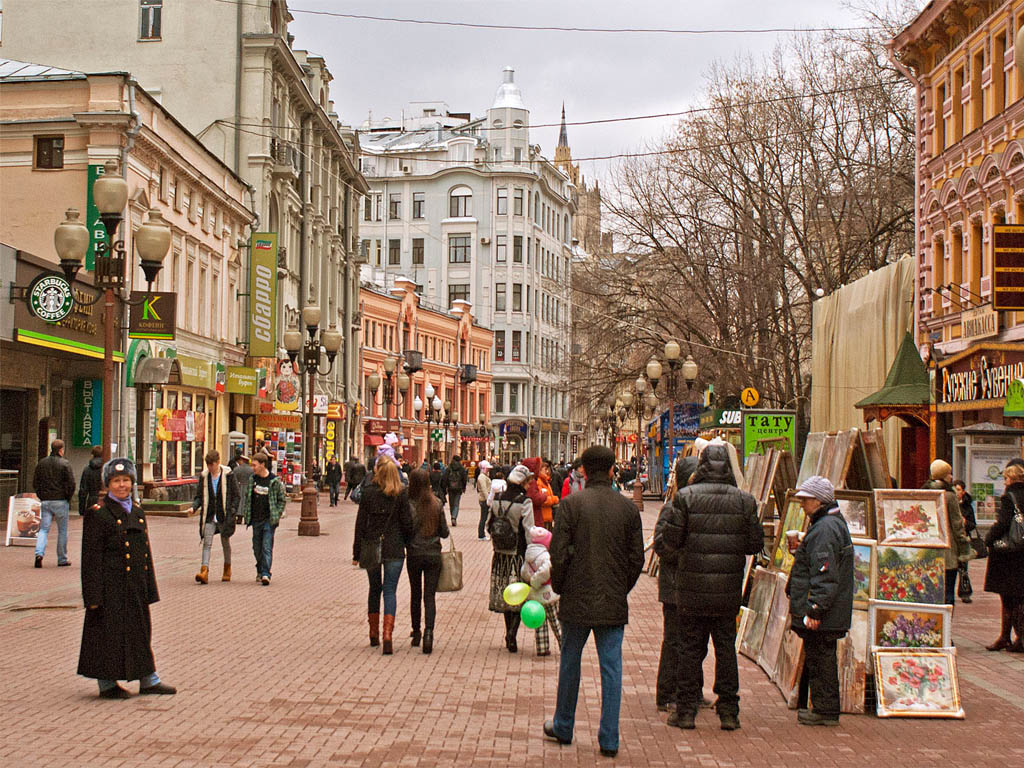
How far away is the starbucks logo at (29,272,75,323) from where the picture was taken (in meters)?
25.2

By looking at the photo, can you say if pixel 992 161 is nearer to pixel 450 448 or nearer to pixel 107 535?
pixel 107 535

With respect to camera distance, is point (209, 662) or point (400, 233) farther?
point (400, 233)

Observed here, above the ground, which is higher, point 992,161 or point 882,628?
point 992,161

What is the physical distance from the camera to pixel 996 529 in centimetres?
1166

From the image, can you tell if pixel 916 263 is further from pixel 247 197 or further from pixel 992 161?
pixel 247 197

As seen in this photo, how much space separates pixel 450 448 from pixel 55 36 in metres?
43.9

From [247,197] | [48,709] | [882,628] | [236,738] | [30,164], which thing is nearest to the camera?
[236,738]

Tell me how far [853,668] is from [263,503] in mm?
9082

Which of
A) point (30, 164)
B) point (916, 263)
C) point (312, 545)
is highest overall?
point (30, 164)

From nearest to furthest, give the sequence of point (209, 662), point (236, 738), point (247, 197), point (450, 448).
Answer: point (236, 738) < point (209, 662) < point (247, 197) < point (450, 448)

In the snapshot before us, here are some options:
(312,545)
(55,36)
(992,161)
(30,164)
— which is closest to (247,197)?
(55,36)

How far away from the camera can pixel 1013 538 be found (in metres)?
11.6

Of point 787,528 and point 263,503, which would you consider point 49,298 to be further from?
point 787,528

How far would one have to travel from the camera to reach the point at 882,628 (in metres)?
9.35
